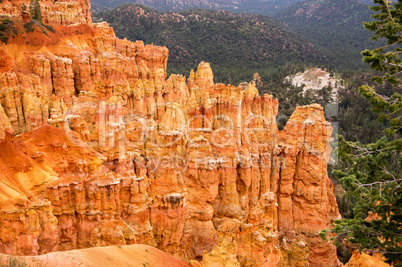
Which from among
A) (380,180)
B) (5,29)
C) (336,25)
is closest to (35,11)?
(5,29)

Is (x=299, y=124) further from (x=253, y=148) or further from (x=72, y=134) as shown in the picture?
(x=72, y=134)

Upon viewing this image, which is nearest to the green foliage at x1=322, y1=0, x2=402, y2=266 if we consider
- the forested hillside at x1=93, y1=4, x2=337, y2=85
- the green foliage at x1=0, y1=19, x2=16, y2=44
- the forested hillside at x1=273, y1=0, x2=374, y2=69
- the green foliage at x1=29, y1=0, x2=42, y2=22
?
the green foliage at x1=0, y1=19, x2=16, y2=44

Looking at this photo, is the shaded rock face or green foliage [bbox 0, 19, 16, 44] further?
green foliage [bbox 0, 19, 16, 44]

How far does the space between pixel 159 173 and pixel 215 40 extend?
87813mm

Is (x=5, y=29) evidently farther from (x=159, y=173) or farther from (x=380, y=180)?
(x=380, y=180)

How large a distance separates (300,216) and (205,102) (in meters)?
10.5

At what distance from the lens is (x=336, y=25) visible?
158125 millimetres

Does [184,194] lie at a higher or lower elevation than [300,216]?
higher

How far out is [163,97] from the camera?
117 ft

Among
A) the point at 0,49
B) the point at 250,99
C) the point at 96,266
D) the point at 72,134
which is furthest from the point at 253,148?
the point at 0,49

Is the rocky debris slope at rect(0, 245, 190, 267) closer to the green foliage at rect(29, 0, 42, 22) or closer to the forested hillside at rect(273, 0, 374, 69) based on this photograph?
the green foliage at rect(29, 0, 42, 22)

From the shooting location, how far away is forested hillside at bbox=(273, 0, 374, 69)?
382ft

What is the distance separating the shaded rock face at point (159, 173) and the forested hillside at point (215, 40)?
56654 mm

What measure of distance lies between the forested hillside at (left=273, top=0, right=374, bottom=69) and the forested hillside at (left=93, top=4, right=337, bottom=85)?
14.6 meters
